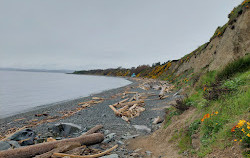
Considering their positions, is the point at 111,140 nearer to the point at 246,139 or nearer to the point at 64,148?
the point at 64,148

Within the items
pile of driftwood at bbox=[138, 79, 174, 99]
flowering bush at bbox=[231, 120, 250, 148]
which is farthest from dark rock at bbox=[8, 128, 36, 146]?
pile of driftwood at bbox=[138, 79, 174, 99]

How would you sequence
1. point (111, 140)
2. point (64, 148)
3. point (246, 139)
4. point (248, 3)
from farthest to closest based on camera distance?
Answer: point (248, 3), point (111, 140), point (64, 148), point (246, 139)

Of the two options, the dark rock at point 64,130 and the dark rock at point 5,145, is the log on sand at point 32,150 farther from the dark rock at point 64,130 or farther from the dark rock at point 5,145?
the dark rock at point 64,130

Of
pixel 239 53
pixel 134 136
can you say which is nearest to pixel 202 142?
pixel 134 136

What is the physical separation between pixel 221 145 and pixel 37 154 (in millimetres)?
5074

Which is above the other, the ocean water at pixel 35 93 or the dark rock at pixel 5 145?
the dark rock at pixel 5 145

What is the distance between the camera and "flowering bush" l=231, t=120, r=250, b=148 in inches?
103

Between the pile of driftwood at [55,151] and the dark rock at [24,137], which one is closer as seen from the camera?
the pile of driftwood at [55,151]

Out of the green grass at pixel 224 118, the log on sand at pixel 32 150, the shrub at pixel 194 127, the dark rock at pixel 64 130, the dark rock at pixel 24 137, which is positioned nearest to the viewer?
the green grass at pixel 224 118

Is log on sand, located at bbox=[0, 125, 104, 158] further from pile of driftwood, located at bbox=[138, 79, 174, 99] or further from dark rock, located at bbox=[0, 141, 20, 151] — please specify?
pile of driftwood, located at bbox=[138, 79, 174, 99]

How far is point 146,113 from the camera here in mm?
10555

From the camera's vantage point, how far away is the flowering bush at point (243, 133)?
2.61 m

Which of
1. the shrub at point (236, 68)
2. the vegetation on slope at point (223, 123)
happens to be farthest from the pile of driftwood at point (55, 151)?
the shrub at point (236, 68)

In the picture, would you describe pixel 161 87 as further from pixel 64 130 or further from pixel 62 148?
pixel 62 148
